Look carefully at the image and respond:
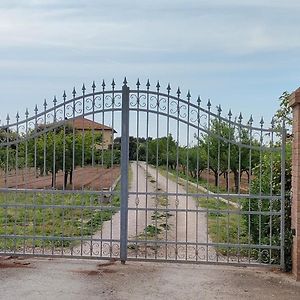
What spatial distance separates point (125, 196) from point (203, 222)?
6270mm

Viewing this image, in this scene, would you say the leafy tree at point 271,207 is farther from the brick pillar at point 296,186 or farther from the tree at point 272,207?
the brick pillar at point 296,186

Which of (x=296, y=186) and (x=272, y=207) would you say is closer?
(x=296, y=186)

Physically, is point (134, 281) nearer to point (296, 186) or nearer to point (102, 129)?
point (102, 129)

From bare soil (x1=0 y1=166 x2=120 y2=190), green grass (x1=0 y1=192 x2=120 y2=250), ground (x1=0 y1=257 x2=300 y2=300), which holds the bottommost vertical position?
ground (x1=0 y1=257 x2=300 y2=300)

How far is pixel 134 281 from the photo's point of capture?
21.3ft

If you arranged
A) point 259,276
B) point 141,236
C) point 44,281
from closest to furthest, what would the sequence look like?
1. point 44,281
2. point 259,276
3. point 141,236

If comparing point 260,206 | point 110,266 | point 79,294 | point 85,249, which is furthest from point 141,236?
point 79,294

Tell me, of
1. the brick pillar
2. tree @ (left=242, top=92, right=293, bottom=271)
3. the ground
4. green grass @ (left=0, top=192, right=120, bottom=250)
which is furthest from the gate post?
the brick pillar

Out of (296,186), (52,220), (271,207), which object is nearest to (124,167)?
(271,207)

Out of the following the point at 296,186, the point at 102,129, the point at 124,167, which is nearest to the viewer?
the point at 296,186

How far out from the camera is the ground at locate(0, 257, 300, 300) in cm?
595

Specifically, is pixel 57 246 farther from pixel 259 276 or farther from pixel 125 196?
pixel 259 276

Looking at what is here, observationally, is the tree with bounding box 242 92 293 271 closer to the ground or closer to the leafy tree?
the leafy tree

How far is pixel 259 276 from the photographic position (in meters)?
6.87
